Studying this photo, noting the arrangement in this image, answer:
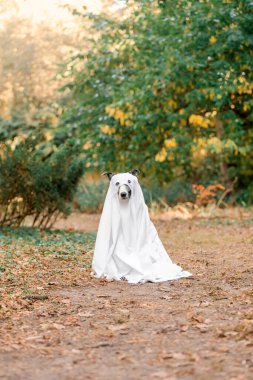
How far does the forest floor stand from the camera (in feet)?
15.8

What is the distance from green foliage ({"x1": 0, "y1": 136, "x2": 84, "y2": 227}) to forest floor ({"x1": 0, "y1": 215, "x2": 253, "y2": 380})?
3.67 meters

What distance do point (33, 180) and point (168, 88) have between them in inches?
222

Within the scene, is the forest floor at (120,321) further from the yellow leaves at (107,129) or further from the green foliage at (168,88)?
the yellow leaves at (107,129)

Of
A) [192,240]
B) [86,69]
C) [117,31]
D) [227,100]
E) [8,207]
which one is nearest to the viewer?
[192,240]

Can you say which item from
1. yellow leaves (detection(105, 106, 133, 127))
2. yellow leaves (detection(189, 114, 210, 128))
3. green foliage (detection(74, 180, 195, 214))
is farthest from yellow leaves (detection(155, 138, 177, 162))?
green foliage (detection(74, 180, 195, 214))

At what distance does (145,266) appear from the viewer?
906 centimetres

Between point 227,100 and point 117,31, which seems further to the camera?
point 117,31

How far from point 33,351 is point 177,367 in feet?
3.96

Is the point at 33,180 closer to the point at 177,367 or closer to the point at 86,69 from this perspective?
the point at 86,69

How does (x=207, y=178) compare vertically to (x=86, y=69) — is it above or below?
below

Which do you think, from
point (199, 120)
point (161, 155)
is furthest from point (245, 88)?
point (161, 155)

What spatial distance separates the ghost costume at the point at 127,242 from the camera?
356 inches

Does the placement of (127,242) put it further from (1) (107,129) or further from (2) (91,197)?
(2) (91,197)

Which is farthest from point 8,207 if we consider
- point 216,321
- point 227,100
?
point 216,321
